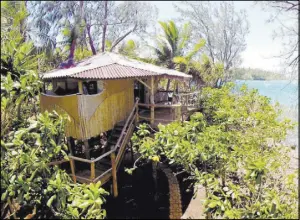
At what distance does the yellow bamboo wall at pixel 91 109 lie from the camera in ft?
28.4

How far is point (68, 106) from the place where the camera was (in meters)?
8.77

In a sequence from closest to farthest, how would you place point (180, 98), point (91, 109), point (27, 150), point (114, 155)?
point (27, 150)
point (91, 109)
point (114, 155)
point (180, 98)

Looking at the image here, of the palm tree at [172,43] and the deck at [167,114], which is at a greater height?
the palm tree at [172,43]

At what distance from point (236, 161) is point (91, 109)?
5.51m

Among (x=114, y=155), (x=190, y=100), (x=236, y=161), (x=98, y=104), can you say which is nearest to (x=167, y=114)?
(x=190, y=100)

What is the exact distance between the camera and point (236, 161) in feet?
19.7

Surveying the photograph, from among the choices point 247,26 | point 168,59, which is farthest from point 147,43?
point 247,26

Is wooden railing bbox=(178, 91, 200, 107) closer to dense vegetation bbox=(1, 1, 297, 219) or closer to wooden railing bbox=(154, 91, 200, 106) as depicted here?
wooden railing bbox=(154, 91, 200, 106)

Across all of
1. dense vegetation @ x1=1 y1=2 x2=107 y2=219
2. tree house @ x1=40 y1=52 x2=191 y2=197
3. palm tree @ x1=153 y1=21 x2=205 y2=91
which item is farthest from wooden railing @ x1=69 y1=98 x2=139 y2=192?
palm tree @ x1=153 y1=21 x2=205 y2=91

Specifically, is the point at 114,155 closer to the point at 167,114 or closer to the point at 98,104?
the point at 98,104

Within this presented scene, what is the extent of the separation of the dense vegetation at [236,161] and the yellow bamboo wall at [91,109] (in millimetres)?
1887

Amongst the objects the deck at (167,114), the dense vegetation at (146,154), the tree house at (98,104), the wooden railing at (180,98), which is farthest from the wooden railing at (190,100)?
the tree house at (98,104)

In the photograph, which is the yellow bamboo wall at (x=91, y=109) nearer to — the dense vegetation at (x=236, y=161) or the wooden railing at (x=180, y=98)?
the dense vegetation at (x=236, y=161)

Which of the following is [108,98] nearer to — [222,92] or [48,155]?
[48,155]
